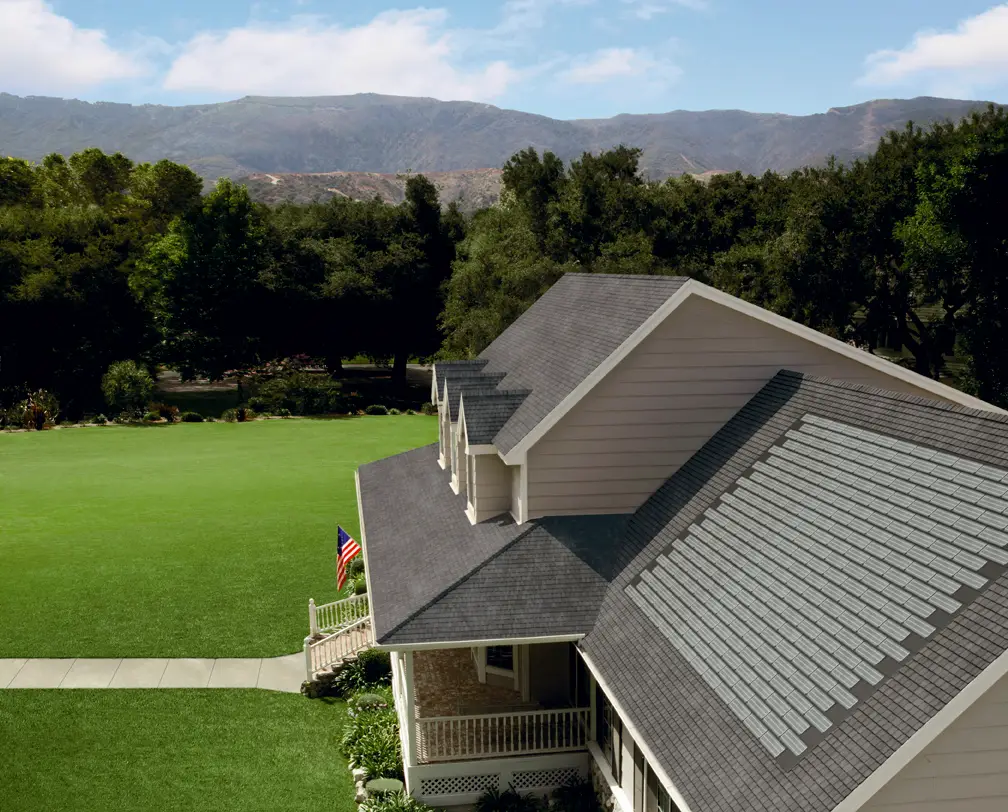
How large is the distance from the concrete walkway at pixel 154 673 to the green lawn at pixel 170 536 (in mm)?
473

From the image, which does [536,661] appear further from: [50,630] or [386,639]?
[50,630]

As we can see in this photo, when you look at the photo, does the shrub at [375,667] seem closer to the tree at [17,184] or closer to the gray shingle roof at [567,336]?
the gray shingle roof at [567,336]

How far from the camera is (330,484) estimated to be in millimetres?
38219

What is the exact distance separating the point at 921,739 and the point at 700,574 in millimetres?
5174

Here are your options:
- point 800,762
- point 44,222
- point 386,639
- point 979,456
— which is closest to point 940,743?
point 800,762

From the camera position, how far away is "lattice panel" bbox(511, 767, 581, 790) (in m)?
14.9

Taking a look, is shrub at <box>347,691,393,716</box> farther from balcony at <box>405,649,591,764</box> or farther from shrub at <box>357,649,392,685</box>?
balcony at <box>405,649,591,764</box>

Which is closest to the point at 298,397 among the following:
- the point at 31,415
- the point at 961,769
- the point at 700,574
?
the point at 31,415

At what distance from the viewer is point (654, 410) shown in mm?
16859

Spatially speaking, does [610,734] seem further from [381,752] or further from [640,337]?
[640,337]

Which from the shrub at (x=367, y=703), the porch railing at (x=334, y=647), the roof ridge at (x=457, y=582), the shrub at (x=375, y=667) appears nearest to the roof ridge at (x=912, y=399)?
the roof ridge at (x=457, y=582)

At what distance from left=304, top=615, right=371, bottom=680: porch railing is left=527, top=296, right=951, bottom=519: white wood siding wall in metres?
6.76

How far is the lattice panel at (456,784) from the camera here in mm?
14734

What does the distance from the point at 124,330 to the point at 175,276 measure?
19.5 feet
